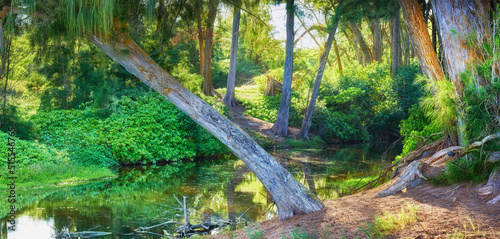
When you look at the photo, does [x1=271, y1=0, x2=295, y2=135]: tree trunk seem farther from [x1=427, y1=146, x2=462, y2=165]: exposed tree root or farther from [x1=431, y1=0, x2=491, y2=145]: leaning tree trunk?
[x1=427, y1=146, x2=462, y2=165]: exposed tree root

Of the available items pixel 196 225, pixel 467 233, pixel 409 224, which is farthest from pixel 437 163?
pixel 196 225

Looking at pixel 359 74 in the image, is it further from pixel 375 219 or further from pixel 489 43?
pixel 375 219

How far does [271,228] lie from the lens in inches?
215

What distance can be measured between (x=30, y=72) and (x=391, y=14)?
15.6 meters

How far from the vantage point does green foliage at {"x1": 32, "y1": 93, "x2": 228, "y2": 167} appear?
13.0 m

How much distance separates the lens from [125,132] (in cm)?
1388

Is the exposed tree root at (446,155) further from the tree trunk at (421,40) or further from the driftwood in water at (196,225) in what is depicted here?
Result: the driftwood in water at (196,225)

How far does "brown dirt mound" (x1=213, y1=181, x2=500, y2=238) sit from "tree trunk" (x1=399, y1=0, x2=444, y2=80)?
199 cm

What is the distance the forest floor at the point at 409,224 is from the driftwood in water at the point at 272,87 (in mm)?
22561

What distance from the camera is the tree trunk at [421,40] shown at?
270 inches

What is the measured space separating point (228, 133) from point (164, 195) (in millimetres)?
4159

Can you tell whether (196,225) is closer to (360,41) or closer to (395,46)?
(395,46)

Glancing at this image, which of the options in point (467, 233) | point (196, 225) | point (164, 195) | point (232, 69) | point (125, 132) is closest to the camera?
point (467, 233)

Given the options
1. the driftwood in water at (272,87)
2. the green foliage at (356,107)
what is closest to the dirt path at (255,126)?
the green foliage at (356,107)
